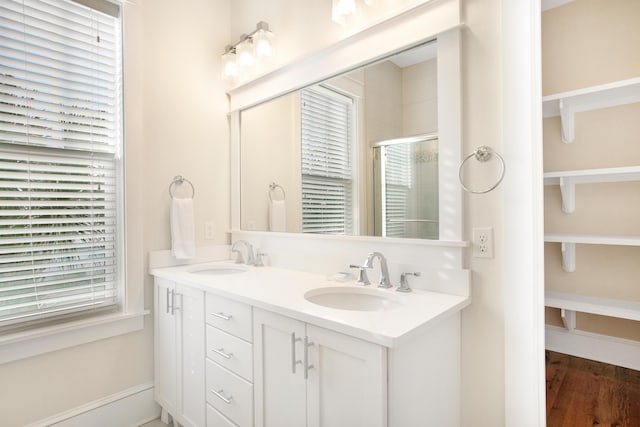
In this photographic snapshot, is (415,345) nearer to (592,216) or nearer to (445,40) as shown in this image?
(445,40)

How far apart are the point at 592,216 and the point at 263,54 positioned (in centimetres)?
227

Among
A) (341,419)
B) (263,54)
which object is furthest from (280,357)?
(263,54)

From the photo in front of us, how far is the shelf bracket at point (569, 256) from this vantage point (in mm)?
2054

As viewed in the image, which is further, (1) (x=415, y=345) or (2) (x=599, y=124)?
(2) (x=599, y=124)

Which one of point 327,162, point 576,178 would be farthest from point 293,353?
point 576,178

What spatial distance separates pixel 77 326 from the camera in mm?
1680

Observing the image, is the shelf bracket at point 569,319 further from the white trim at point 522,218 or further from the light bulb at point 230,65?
the light bulb at point 230,65

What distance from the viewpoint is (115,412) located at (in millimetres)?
1815

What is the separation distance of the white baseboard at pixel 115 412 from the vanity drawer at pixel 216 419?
0.66 m

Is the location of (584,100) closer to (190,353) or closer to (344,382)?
(344,382)

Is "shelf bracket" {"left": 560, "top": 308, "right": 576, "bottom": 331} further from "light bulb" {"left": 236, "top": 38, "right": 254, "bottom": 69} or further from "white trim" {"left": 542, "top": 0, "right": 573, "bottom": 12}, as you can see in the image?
"light bulb" {"left": 236, "top": 38, "right": 254, "bottom": 69}

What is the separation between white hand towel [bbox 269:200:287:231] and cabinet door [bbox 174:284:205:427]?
637 millimetres

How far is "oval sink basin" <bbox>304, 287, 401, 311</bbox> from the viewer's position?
137 centimetres

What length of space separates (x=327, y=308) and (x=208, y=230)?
138cm
